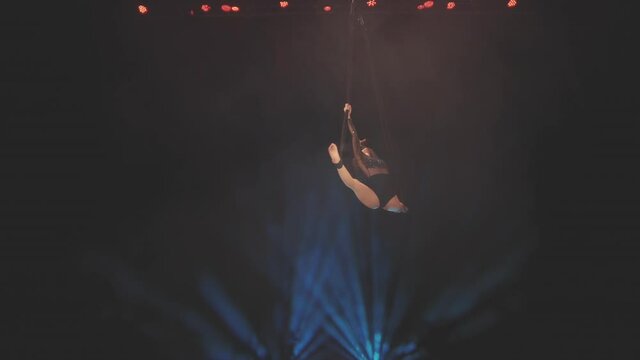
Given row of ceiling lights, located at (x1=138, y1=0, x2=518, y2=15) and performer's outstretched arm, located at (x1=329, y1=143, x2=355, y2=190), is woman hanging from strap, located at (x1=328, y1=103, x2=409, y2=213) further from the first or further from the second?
row of ceiling lights, located at (x1=138, y1=0, x2=518, y2=15)

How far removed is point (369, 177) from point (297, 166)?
1259mm

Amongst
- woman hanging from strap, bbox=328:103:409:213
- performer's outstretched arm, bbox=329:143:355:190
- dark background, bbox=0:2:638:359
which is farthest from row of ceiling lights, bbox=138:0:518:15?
performer's outstretched arm, bbox=329:143:355:190

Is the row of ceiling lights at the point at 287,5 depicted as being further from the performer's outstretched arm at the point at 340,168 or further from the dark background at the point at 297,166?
the performer's outstretched arm at the point at 340,168

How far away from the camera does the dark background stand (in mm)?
4105

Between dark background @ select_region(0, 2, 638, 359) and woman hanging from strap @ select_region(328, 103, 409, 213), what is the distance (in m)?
0.88

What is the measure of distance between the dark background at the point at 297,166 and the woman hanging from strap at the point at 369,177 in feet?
2.87

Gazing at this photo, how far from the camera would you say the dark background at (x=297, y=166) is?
13.5 ft

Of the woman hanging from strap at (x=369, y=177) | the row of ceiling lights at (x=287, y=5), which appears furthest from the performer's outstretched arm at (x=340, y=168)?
the row of ceiling lights at (x=287, y=5)

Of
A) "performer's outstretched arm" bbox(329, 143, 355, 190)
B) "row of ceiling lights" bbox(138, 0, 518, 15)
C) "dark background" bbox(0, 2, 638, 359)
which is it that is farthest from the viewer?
"dark background" bbox(0, 2, 638, 359)

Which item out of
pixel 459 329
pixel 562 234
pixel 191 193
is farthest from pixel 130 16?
pixel 562 234

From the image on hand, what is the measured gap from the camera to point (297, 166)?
14.8 ft

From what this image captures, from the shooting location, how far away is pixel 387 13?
3.79 m

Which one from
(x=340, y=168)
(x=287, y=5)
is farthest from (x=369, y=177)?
(x=287, y=5)

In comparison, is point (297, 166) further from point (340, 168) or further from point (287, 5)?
point (287, 5)
